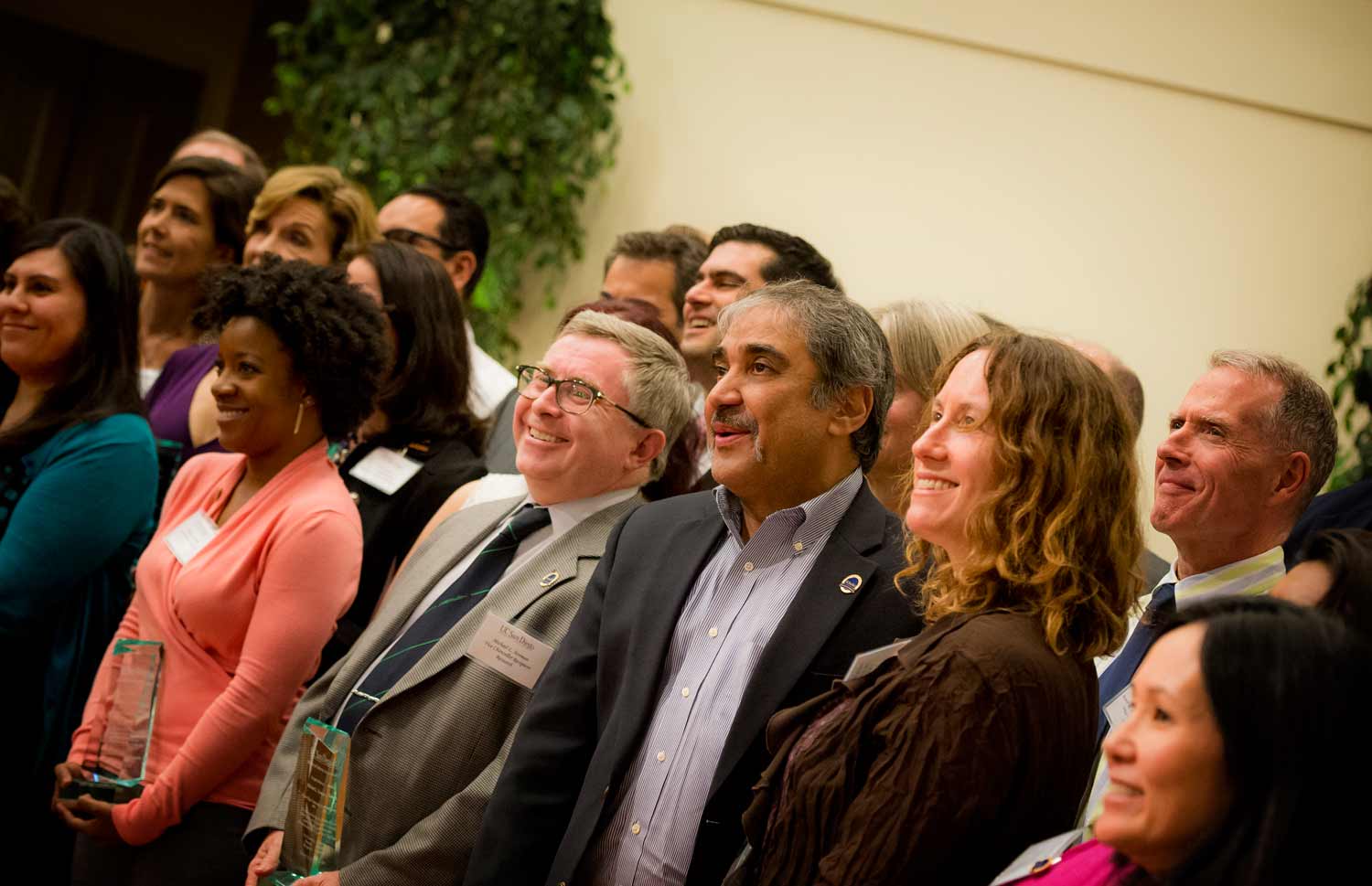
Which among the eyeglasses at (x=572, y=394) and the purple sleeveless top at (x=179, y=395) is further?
the purple sleeveless top at (x=179, y=395)

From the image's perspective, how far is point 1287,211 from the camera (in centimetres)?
416

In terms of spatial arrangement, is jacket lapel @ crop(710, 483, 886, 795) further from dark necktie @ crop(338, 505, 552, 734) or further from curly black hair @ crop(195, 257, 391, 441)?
curly black hair @ crop(195, 257, 391, 441)

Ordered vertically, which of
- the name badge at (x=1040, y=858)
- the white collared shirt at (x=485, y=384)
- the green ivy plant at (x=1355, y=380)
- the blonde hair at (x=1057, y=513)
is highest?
the green ivy plant at (x=1355, y=380)

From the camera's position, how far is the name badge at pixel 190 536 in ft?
8.80

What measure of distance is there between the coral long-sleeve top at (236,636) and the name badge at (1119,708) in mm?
1494

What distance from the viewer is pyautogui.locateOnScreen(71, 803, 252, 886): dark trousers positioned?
252 cm

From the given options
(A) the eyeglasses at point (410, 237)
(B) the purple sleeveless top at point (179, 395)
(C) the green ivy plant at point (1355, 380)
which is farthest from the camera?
(A) the eyeglasses at point (410, 237)

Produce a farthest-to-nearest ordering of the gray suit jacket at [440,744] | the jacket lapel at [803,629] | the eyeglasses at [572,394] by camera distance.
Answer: the eyeglasses at [572,394], the gray suit jacket at [440,744], the jacket lapel at [803,629]

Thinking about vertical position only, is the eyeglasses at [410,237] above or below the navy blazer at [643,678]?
above

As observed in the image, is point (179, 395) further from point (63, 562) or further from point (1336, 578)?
point (1336, 578)

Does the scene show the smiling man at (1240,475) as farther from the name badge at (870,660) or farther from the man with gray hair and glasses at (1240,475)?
the name badge at (870,660)

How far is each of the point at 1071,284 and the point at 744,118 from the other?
141 cm

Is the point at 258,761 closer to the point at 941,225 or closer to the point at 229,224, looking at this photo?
the point at 229,224

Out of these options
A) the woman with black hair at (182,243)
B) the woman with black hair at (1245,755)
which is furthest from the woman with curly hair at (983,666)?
the woman with black hair at (182,243)
